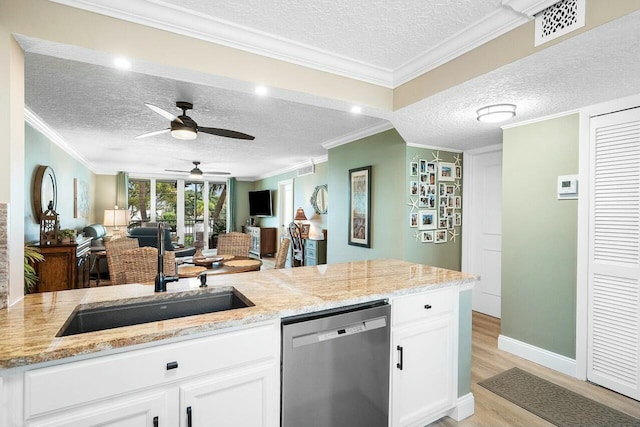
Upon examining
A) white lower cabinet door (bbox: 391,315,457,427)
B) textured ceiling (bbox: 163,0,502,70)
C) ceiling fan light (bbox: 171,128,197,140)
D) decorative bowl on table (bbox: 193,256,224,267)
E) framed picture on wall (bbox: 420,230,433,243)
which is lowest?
white lower cabinet door (bbox: 391,315,457,427)

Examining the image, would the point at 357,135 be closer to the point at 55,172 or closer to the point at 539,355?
the point at 539,355

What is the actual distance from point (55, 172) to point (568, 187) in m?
6.31

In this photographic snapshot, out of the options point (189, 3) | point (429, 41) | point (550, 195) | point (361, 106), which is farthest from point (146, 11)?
point (550, 195)

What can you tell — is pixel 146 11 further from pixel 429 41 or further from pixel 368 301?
pixel 368 301

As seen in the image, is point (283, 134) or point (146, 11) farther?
point (283, 134)

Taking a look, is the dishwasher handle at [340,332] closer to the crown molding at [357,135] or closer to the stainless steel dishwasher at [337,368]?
the stainless steel dishwasher at [337,368]

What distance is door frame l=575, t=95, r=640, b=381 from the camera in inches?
98.3

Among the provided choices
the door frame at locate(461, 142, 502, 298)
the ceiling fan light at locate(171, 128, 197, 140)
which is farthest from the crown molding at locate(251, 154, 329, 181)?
the ceiling fan light at locate(171, 128, 197, 140)

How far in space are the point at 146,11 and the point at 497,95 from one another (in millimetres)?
2338

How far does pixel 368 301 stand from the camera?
1683 mm

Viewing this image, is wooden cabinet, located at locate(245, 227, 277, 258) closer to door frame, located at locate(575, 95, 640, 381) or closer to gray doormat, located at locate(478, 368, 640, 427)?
gray doormat, located at locate(478, 368, 640, 427)

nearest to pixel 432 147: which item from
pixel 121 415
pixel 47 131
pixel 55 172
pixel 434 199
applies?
pixel 434 199

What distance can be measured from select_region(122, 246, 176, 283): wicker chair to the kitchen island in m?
1.18

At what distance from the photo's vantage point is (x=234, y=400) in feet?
4.27
